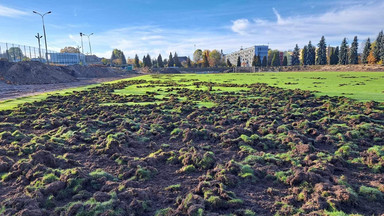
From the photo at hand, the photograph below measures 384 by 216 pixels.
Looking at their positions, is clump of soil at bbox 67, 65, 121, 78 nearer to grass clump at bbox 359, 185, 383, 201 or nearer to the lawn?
the lawn

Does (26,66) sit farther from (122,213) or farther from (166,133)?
(122,213)

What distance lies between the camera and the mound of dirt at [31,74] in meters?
36.8

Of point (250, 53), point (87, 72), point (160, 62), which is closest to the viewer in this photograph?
point (87, 72)

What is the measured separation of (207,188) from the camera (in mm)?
5156

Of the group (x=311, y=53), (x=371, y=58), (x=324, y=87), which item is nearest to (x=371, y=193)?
(x=324, y=87)

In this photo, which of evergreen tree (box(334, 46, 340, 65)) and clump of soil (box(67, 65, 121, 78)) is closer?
clump of soil (box(67, 65, 121, 78))

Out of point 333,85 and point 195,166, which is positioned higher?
point 333,85

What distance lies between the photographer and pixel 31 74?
3975 centimetres

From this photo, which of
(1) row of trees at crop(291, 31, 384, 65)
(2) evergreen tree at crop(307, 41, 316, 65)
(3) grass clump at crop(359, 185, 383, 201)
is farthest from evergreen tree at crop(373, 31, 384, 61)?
(3) grass clump at crop(359, 185, 383, 201)

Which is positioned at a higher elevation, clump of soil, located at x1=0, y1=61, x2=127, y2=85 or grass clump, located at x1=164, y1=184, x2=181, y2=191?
clump of soil, located at x1=0, y1=61, x2=127, y2=85

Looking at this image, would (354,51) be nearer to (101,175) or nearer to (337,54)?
(337,54)

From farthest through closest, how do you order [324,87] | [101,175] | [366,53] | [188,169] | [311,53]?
[311,53]
[366,53]
[324,87]
[188,169]
[101,175]

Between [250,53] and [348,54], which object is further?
[250,53]

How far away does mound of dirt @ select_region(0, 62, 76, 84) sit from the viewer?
1449 inches
